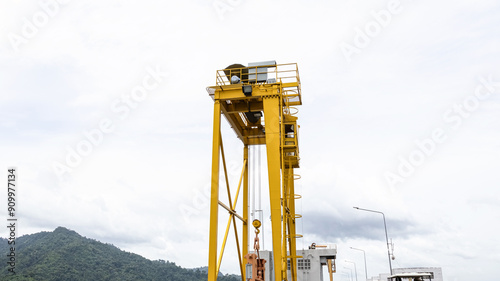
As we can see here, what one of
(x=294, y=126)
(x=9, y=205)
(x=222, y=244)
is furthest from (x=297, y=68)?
(x=9, y=205)

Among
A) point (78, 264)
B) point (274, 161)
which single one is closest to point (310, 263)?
point (274, 161)

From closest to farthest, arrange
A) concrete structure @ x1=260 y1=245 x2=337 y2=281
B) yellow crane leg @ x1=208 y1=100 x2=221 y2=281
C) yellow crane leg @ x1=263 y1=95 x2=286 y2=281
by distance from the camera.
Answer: yellow crane leg @ x1=208 y1=100 x2=221 y2=281, yellow crane leg @ x1=263 y1=95 x2=286 y2=281, concrete structure @ x1=260 y1=245 x2=337 y2=281

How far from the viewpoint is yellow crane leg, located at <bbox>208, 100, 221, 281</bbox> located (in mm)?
17375


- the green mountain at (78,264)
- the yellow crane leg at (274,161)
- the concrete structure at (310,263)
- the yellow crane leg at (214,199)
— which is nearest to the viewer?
the yellow crane leg at (214,199)

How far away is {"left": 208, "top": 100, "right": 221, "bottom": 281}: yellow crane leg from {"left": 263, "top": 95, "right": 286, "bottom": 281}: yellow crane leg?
2.40m

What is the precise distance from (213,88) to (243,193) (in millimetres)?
6589

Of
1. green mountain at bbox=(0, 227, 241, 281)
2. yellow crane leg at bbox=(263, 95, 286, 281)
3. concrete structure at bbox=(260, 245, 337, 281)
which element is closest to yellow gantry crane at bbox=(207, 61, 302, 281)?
yellow crane leg at bbox=(263, 95, 286, 281)

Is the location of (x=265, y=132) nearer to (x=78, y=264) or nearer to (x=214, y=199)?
(x=214, y=199)

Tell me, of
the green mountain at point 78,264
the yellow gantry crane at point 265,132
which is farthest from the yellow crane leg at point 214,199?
the green mountain at point 78,264

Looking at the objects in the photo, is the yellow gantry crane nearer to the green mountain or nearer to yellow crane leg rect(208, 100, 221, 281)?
yellow crane leg rect(208, 100, 221, 281)

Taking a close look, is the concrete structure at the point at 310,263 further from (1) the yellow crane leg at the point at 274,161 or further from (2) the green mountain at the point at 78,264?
(2) the green mountain at the point at 78,264

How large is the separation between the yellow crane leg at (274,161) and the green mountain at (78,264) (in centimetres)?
6480

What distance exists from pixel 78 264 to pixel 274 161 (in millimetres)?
85057

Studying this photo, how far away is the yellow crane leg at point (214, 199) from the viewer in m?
17.4
